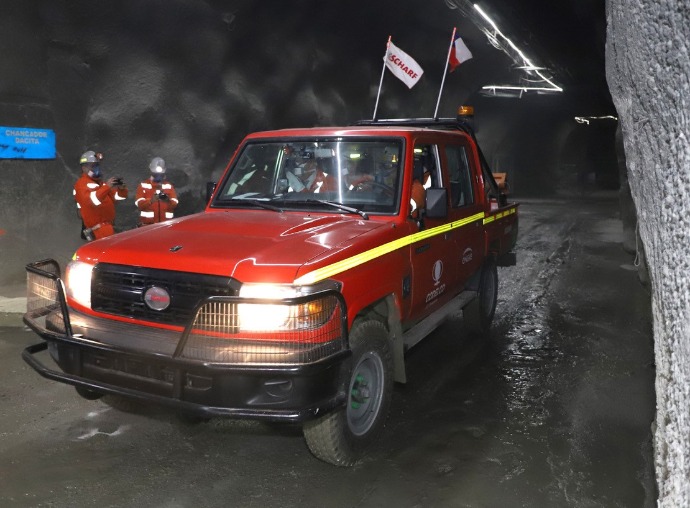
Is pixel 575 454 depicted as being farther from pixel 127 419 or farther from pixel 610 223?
pixel 610 223

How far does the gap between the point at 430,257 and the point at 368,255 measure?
121 cm

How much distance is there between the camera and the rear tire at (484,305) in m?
6.84

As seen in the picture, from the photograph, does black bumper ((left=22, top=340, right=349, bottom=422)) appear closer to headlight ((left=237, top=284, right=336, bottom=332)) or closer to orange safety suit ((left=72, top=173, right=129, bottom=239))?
headlight ((left=237, top=284, right=336, bottom=332))

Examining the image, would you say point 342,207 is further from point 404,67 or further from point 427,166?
point 404,67

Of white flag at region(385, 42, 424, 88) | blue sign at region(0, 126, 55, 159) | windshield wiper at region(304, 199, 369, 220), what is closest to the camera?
windshield wiper at region(304, 199, 369, 220)

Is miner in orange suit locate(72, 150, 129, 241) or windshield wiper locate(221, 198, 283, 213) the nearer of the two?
windshield wiper locate(221, 198, 283, 213)

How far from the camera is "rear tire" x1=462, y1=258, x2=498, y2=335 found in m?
6.84

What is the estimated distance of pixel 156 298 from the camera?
374 centimetres

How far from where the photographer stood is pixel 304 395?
3418 mm

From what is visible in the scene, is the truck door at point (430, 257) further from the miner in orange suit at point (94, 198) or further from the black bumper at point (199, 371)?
the miner in orange suit at point (94, 198)

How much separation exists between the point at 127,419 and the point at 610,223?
57.6 feet

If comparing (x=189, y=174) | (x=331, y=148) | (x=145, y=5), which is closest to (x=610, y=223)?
(x=189, y=174)

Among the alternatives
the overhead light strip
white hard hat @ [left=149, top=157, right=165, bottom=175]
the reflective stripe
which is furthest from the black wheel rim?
the overhead light strip

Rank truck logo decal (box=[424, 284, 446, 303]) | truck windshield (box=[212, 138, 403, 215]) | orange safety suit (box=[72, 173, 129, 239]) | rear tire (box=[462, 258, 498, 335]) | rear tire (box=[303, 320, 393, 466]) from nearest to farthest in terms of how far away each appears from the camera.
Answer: rear tire (box=[303, 320, 393, 466]) → truck windshield (box=[212, 138, 403, 215]) → truck logo decal (box=[424, 284, 446, 303]) → rear tire (box=[462, 258, 498, 335]) → orange safety suit (box=[72, 173, 129, 239])
